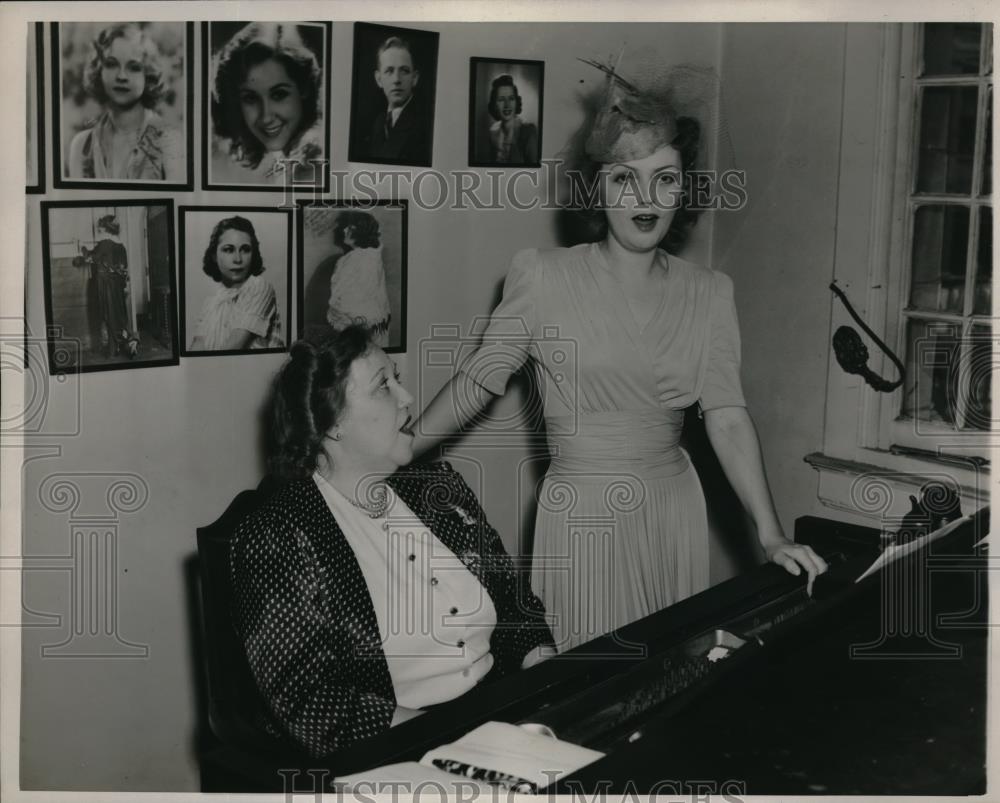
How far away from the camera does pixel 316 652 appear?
182 cm

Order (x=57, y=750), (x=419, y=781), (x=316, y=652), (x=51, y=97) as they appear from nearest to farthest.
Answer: (x=419, y=781)
(x=316, y=652)
(x=51, y=97)
(x=57, y=750)

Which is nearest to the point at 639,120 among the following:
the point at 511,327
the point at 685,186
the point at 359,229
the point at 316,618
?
the point at 685,186

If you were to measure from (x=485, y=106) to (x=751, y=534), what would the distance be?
57.7 inches

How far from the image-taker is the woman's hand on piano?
2.07 metres

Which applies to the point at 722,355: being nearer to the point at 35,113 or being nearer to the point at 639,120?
the point at 639,120

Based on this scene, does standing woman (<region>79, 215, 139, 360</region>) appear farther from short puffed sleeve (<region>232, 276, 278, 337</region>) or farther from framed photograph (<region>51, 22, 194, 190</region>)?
short puffed sleeve (<region>232, 276, 278, 337</region>)

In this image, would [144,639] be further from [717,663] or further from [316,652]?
[717,663]

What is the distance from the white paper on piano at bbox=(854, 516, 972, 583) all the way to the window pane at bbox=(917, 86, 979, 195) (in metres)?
0.91

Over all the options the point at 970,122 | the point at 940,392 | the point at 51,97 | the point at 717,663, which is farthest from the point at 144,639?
the point at 970,122

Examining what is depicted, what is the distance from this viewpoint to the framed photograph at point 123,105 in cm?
210

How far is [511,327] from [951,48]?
4.23 ft

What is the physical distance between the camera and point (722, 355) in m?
2.61

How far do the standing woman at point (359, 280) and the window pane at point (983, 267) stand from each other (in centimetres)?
148

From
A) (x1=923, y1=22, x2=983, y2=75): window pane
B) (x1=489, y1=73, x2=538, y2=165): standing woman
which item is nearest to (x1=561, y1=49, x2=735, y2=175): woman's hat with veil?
(x1=489, y1=73, x2=538, y2=165): standing woman
